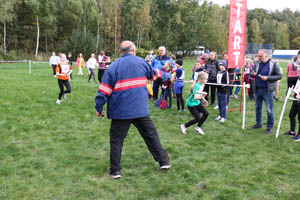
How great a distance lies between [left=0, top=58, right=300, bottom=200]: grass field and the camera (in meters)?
4.09

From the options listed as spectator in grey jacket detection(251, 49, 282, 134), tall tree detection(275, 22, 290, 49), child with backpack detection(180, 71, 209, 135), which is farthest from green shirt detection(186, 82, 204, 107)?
tall tree detection(275, 22, 290, 49)

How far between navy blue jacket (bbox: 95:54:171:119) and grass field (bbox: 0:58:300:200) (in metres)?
1.05

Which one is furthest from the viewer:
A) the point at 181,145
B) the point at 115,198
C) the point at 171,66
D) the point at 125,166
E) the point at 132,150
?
the point at 171,66

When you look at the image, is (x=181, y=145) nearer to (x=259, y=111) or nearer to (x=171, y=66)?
(x=259, y=111)

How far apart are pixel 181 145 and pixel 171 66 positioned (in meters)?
3.79

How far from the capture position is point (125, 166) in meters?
4.94

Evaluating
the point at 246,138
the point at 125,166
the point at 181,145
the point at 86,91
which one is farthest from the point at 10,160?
the point at 86,91

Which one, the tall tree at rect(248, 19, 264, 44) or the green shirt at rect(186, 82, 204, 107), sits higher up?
the tall tree at rect(248, 19, 264, 44)

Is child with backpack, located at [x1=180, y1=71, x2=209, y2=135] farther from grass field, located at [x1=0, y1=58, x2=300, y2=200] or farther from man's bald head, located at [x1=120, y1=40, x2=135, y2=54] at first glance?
man's bald head, located at [x1=120, y1=40, x2=135, y2=54]

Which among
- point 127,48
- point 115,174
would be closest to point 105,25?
point 127,48

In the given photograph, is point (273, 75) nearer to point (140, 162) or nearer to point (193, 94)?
point (193, 94)

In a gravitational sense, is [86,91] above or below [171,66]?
below

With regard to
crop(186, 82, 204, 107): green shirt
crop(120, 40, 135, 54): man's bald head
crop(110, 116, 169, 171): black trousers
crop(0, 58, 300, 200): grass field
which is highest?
crop(120, 40, 135, 54): man's bald head

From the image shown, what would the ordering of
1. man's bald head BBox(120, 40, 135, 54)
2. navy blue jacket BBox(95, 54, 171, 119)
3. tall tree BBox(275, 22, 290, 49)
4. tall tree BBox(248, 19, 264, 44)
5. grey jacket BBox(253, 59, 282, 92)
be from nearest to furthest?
navy blue jacket BBox(95, 54, 171, 119)
man's bald head BBox(120, 40, 135, 54)
grey jacket BBox(253, 59, 282, 92)
tall tree BBox(248, 19, 264, 44)
tall tree BBox(275, 22, 290, 49)
